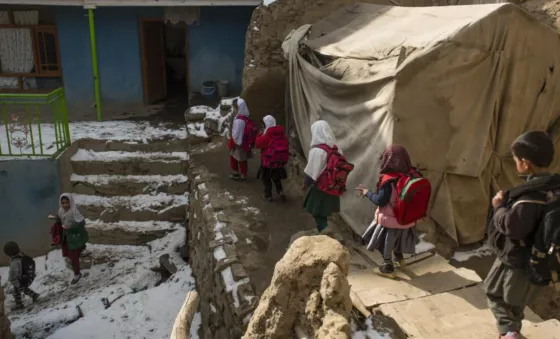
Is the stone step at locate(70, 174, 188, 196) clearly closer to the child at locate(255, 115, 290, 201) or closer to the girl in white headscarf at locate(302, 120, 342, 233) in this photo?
the child at locate(255, 115, 290, 201)

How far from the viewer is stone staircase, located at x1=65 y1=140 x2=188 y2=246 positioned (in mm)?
8219

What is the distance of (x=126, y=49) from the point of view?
11484mm

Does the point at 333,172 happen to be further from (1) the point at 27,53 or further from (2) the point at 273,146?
(1) the point at 27,53

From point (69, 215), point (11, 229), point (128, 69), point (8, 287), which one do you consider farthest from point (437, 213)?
point (128, 69)

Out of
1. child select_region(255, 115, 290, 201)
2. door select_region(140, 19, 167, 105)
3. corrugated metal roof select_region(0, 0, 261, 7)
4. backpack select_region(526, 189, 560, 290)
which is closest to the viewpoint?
backpack select_region(526, 189, 560, 290)

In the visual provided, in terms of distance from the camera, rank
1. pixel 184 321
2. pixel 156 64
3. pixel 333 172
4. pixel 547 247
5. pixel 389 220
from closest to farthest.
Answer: pixel 547 247, pixel 184 321, pixel 389 220, pixel 333 172, pixel 156 64

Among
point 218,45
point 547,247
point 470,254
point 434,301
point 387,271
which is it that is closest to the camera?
point 547,247

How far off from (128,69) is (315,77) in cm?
668

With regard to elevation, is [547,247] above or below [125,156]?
above

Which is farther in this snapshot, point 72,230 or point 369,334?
point 72,230

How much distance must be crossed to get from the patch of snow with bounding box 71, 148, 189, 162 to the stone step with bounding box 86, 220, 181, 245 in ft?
4.15

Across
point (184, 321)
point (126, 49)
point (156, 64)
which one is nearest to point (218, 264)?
point (184, 321)

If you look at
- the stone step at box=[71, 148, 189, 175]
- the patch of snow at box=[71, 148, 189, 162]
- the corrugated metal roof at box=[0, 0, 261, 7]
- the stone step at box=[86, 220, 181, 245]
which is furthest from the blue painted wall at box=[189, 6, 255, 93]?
the stone step at box=[86, 220, 181, 245]

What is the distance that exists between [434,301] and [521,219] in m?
1.35
